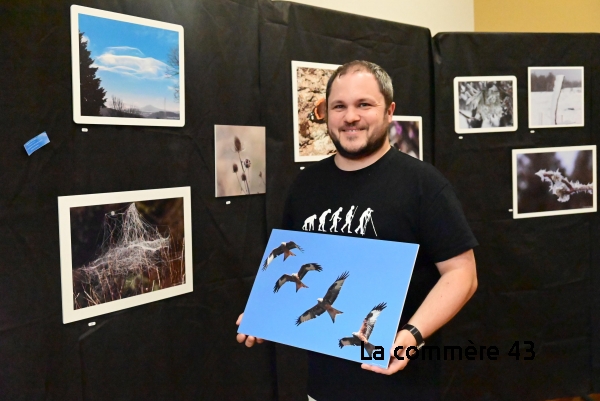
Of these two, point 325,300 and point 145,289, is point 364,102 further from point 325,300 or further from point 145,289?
point 145,289

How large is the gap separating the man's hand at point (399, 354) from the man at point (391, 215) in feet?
0.14

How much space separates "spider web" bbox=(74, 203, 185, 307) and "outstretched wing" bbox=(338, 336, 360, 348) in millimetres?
855

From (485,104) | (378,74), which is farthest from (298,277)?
(485,104)

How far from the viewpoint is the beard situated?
1343 mm

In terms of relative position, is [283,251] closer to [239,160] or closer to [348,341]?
[348,341]

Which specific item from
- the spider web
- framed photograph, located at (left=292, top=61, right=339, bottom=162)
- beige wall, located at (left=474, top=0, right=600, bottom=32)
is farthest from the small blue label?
beige wall, located at (left=474, top=0, right=600, bottom=32)

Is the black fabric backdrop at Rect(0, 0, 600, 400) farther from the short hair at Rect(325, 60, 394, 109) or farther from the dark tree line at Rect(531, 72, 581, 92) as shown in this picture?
the short hair at Rect(325, 60, 394, 109)

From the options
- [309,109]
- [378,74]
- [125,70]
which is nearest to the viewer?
[378,74]

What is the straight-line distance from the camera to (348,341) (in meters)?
1.19

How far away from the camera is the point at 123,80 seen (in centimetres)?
163

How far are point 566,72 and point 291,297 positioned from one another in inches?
85.9

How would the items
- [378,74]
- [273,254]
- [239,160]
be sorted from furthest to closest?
[239,160]
[273,254]
[378,74]

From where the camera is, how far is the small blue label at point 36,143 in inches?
55.8

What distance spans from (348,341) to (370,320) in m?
0.08
